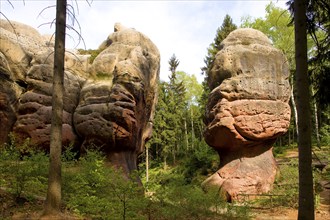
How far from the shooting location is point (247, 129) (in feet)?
53.0

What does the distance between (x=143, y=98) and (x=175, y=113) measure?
21.5 metres

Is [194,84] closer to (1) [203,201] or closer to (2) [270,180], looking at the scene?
(2) [270,180]

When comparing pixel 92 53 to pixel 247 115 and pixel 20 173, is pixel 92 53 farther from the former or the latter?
pixel 20 173

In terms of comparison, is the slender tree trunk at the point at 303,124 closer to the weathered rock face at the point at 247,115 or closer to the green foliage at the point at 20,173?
the green foliage at the point at 20,173

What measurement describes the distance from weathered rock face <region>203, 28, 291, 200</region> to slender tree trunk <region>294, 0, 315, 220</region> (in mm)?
10359

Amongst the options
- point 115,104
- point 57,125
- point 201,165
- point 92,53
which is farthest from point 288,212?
point 92,53

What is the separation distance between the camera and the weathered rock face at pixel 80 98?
13523mm

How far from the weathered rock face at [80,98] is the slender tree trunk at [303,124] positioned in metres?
9.45

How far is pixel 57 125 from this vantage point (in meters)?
6.60

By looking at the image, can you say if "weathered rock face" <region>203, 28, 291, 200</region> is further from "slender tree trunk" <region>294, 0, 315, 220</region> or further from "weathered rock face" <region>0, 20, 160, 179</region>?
"slender tree trunk" <region>294, 0, 315, 220</region>

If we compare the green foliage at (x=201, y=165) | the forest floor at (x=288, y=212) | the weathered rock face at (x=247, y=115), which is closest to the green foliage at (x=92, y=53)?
the weathered rock face at (x=247, y=115)

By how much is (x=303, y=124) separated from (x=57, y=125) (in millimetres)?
5131

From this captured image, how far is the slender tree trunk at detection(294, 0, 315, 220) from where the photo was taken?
17.6 feet

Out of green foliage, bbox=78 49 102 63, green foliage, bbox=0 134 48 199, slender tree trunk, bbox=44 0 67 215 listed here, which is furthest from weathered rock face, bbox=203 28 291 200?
slender tree trunk, bbox=44 0 67 215
